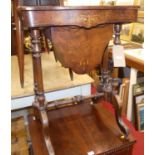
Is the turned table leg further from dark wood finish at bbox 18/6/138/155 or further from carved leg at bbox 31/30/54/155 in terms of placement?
carved leg at bbox 31/30/54/155

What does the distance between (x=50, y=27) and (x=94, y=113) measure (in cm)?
71

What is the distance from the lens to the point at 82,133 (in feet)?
4.01

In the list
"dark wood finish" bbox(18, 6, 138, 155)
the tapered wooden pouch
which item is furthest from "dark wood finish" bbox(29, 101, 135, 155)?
the tapered wooden pouch

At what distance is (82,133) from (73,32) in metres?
0.60

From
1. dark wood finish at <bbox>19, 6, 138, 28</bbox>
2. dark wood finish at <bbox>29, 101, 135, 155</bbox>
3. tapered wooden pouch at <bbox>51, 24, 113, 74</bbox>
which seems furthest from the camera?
dark wood finish at <bbox>29, 101, 135, 155</bbox>

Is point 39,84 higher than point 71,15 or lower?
lower

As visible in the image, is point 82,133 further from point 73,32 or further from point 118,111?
point 73,32

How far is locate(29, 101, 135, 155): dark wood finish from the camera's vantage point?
1.11 m

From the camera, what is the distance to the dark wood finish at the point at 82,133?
3.63ft

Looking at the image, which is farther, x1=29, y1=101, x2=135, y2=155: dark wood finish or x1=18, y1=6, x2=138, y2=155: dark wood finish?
x1=29, y1=101, x2=135, y2=155: dark wood finish

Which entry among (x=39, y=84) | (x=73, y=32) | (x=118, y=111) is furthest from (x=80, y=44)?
(x=118, y=111)
